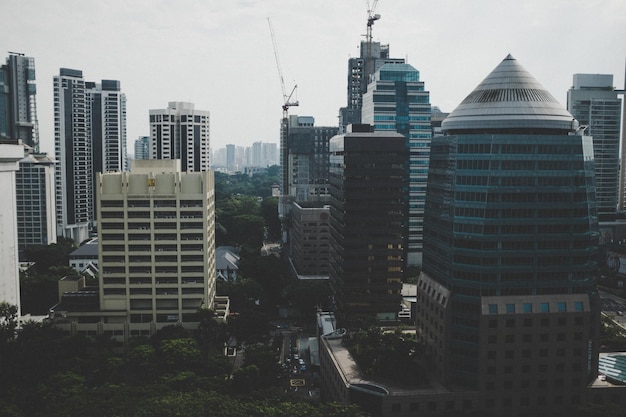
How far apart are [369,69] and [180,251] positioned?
114 metres

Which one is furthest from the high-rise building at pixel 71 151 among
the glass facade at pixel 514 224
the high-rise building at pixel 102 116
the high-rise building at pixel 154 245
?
the glass facade at pixel 514 224

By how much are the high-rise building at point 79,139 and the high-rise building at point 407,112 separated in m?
95.9

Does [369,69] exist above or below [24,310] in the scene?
above

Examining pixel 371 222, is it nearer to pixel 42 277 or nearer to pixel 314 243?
pixel 314 243

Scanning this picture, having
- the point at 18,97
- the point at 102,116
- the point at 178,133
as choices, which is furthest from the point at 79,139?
the point at 178,133

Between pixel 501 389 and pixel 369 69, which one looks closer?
pixel 501 389

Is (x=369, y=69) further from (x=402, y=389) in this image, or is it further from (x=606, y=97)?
(x=402, y=389)

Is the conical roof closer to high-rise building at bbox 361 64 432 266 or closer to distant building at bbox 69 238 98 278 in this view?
high-rise building at bbox 361 64 432 266

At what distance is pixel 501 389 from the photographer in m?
63.9

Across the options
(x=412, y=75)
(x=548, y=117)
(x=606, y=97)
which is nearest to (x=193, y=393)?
(x=548, y=117)

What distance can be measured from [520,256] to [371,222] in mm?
33311

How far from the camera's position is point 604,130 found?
17562cm

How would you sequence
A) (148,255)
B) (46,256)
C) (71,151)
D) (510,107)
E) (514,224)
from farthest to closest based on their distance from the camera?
(71,151) → (46,256) → (148,255) → (510,107) → (514,224)

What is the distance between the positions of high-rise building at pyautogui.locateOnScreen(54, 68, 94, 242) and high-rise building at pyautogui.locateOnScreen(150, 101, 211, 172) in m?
21.7
